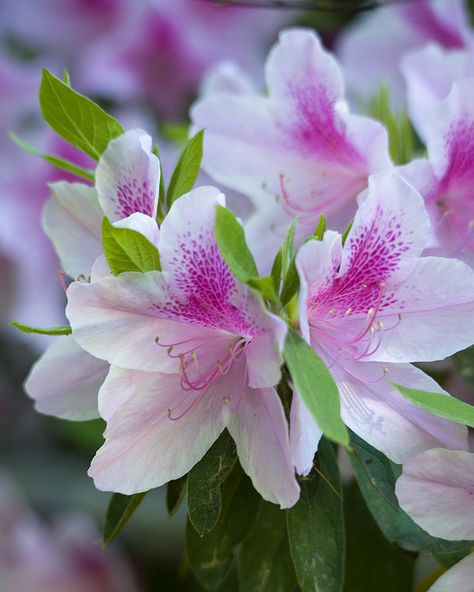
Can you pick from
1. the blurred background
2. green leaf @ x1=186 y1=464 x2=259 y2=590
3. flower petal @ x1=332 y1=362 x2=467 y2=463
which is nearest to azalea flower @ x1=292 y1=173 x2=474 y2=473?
flower petal @ x1=332 y1=362 x2=467 y2=463

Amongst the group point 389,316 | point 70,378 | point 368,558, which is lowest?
point 368,558

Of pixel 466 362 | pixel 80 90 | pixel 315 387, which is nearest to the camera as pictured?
pixel 315 387

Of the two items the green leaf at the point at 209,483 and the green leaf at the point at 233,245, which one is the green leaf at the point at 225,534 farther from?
the green leaf at the point at 233,245

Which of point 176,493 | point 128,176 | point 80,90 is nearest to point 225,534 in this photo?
point 176,493

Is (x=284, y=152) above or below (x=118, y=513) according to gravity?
above

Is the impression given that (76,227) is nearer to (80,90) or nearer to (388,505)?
(388,505)

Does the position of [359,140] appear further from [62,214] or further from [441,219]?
[62,214]

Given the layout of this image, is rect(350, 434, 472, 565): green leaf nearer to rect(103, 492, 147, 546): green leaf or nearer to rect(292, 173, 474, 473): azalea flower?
rect(292, 173, 474, 473): azalea flower

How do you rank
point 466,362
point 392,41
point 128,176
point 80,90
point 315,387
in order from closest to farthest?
point 315,387 → point 128,176 → point 466,362 → point 392,41 → point 80,90
